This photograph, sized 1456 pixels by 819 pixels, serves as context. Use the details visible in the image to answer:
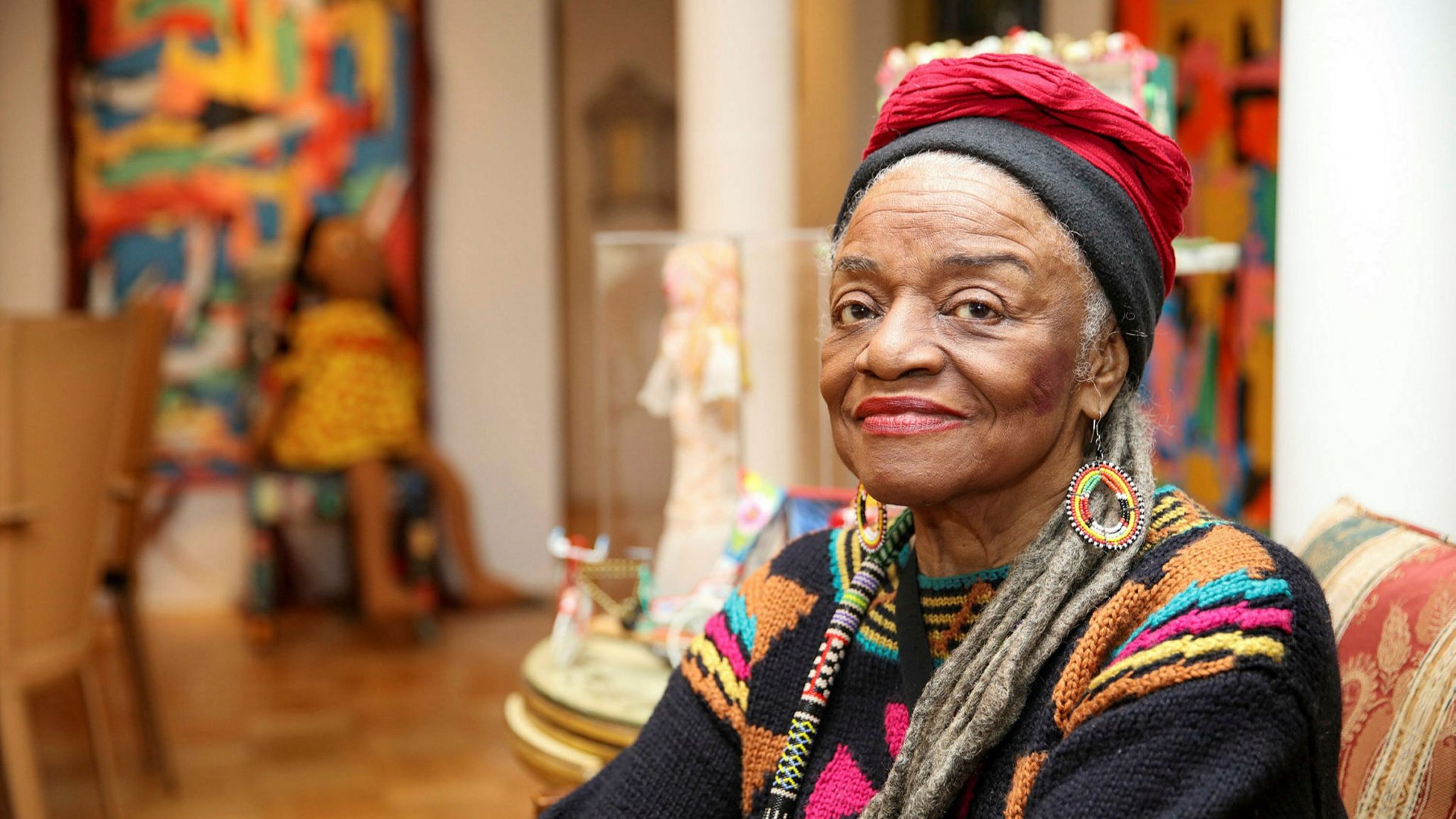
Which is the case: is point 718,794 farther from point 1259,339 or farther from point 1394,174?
point 1259,339

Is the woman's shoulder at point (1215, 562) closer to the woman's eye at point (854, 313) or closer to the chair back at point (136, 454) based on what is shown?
the woman's eye at point (854, 313)

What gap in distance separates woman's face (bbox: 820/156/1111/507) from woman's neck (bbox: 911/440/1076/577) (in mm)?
26

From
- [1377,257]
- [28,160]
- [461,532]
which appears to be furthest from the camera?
[461,532]

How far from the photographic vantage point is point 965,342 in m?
1.22

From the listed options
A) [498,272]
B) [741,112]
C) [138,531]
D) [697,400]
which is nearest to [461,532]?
[498,272]

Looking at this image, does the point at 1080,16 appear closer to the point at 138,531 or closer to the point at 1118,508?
the point at 138,531

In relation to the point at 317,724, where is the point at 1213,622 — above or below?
above

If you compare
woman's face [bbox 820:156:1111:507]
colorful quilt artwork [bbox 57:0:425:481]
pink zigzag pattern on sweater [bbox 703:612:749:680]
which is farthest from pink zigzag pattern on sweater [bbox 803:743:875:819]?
colorful quilt artwork [bbox 57:0:425:481]

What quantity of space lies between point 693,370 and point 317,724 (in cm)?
266

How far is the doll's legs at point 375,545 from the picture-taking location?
5.70 meters

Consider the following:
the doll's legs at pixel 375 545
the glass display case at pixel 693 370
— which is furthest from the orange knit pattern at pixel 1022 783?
the doll's legs at pixel 375 545

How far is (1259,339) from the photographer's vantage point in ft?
12.7

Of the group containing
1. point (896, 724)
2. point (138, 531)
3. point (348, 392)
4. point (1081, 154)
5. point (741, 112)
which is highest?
point (741, 112)

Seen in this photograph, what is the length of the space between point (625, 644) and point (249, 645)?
3.60 m
